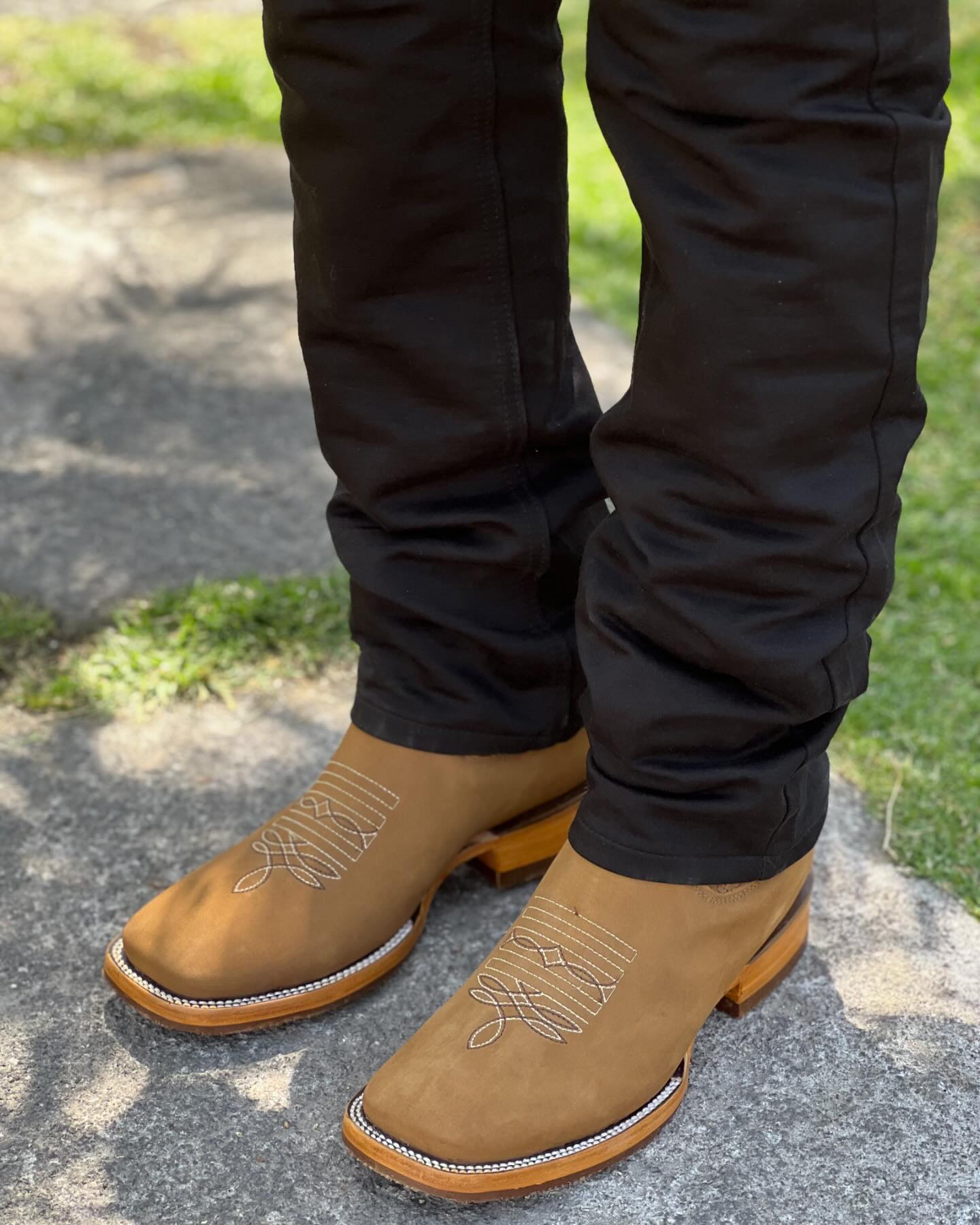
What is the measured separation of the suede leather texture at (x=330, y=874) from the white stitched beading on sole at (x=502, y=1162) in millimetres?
175

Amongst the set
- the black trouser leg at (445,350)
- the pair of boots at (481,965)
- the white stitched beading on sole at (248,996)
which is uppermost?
the black trouser leg at (445,350)

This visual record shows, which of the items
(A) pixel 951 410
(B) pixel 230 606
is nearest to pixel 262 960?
(B) pixel 230 606

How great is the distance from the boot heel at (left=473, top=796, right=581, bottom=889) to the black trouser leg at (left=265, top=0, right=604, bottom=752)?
108 millimetres

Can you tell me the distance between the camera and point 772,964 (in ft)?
4.11

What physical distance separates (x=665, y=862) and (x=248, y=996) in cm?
41

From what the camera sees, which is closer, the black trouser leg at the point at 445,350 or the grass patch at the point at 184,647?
the black trouser leg at the point at 445,350

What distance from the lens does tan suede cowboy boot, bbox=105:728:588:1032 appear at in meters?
1.20

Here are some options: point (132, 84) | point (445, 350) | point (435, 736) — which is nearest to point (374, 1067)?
A: point (435, 736)

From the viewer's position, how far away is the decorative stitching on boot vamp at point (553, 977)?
1.10m

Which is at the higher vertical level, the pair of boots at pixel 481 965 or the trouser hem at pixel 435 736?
the trouser hem at pixel 435 736

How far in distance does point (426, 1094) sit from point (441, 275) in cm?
70

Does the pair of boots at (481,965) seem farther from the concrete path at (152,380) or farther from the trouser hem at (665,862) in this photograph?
the concrete path at (152,380)

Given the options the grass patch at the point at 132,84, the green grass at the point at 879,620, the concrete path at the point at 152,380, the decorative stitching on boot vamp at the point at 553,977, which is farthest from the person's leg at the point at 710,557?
the grass patch at the point at 132,84

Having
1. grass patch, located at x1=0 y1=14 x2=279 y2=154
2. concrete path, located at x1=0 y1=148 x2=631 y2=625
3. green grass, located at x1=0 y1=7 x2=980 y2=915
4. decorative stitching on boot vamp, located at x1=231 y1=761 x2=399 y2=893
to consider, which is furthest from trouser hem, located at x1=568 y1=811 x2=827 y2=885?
grass patch, located at x1=0 y1=14 x2=279 y2=154
